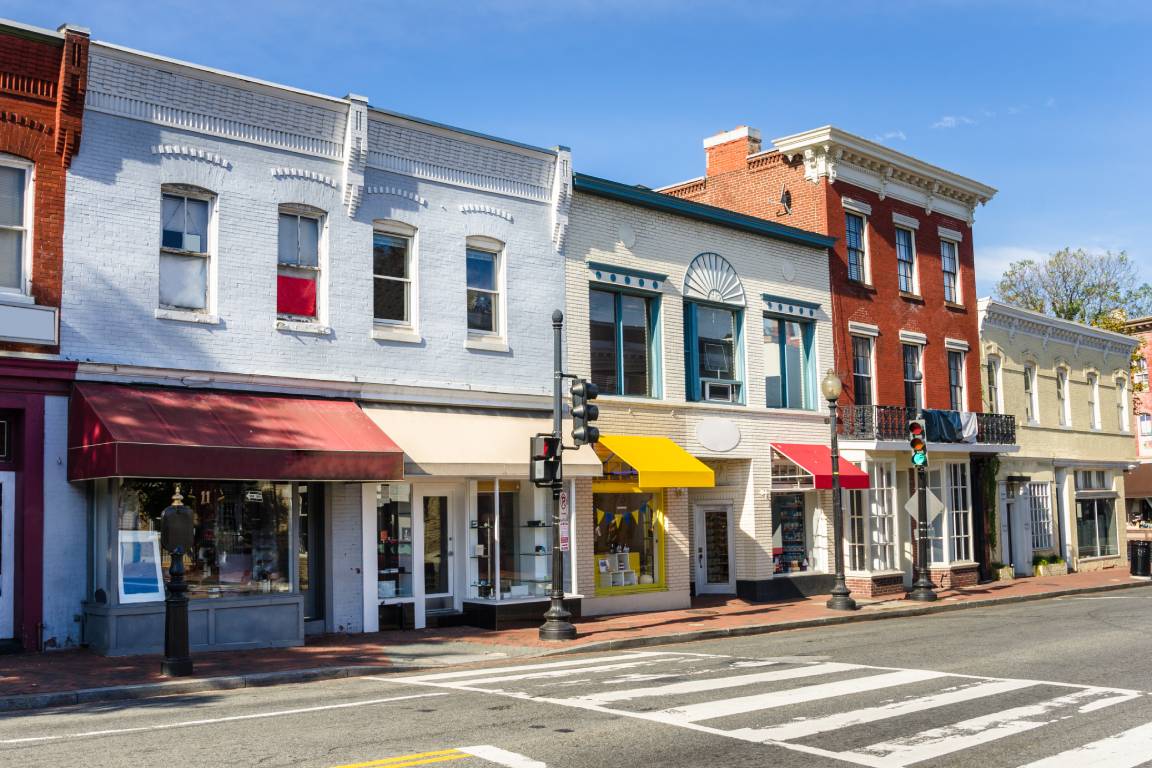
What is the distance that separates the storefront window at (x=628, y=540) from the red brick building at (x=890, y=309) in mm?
5882

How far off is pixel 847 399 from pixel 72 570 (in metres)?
17.5

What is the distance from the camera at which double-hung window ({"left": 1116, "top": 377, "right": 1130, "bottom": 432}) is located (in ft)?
126

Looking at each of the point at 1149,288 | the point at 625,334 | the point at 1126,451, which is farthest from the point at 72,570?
the point at 1149,288

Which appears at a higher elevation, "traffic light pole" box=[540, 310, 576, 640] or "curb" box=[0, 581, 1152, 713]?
"traffic light pole" box=[540, 310, 576, 640]

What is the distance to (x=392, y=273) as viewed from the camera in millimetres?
18500

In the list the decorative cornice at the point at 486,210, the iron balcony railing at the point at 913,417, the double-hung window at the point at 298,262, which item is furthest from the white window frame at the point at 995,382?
the double-hung window at the point at 298,262

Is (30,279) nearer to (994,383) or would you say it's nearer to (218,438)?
(218,438)

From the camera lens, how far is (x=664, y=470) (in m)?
20.0

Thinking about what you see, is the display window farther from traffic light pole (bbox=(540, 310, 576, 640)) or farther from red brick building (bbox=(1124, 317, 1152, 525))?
red brick building (bbox=(1124, 317, 1152, 525))

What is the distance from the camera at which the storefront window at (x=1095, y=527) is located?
3500 centimetres

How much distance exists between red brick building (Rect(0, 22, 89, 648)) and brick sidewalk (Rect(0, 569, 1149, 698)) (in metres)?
1.36

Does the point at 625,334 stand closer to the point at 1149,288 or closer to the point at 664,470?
the point at 664,470

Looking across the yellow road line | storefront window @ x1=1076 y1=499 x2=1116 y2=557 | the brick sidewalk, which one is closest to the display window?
the brick sidewalk

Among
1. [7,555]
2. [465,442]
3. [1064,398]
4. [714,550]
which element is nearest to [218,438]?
[7,555]
